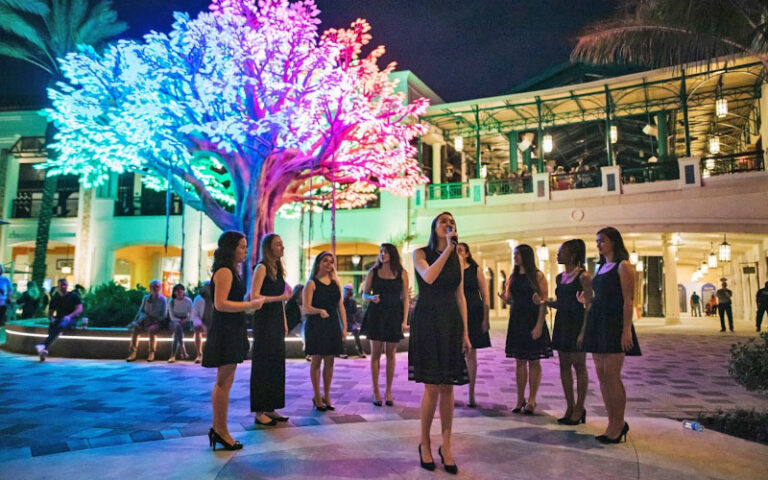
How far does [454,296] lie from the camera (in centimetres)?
360

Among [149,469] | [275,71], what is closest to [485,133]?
[275,71]

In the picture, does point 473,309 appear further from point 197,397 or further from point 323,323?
point 197,397

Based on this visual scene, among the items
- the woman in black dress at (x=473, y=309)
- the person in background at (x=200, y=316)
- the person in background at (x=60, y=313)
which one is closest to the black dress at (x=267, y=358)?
the woman in black dress at (x=473, y=309)

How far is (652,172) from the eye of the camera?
1641cm

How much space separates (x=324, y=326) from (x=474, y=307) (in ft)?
5.31

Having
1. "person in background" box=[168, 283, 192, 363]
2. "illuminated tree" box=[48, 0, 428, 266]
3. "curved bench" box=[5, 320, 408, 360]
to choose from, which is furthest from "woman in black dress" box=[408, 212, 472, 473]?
"illuminated tree" box=[48, 0, 428, 266]

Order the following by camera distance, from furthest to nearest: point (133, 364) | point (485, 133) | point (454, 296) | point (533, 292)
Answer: point (485, 133)
point (133, 364)
point (533, 292)
point (454, 296)

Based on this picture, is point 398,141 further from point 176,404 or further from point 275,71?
point 176,404

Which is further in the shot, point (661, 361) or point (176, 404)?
point (661, 361)

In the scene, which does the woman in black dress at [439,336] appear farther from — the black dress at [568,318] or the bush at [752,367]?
the bush at [752,367]

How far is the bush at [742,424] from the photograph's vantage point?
13.9 feet

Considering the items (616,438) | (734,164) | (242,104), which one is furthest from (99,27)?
(734,164)

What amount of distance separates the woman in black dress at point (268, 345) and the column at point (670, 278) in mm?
15929

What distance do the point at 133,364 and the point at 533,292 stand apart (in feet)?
23.5
